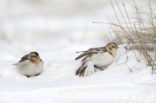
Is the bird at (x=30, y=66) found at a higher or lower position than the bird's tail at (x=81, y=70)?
higher

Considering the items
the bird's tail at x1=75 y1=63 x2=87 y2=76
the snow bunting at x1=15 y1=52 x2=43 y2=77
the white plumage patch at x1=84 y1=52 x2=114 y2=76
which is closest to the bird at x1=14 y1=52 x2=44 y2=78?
the snow bunting at x1=15 y1=52 x2=43 y2=77

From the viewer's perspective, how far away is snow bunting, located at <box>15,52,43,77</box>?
5.76 metres

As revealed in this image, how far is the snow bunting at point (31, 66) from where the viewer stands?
5762 millimetres

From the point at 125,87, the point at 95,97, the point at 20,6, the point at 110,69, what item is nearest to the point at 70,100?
the point at 95,97

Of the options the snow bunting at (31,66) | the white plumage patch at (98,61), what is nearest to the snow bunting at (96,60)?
→ the white plumage patch at (98,61)

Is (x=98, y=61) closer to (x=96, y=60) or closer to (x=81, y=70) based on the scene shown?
(x=96, y=60)

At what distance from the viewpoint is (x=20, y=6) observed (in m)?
12.2

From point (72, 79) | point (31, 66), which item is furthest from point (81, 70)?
point (31, 66)

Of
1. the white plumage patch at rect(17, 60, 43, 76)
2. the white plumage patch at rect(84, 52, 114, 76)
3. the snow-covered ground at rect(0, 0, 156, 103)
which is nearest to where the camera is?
the snow-covered ground at rect(0, 0, 156, 103)

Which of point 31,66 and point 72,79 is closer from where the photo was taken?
point 72,79

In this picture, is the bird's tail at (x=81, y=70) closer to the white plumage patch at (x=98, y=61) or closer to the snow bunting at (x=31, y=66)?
the white plumage patch at (x=98, y=61)

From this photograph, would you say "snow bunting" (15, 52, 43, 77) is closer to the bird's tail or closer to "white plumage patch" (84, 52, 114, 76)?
the bird's tail

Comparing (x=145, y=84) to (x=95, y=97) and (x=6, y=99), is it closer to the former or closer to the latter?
(x=95, y=97)

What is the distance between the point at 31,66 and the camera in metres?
5.77
